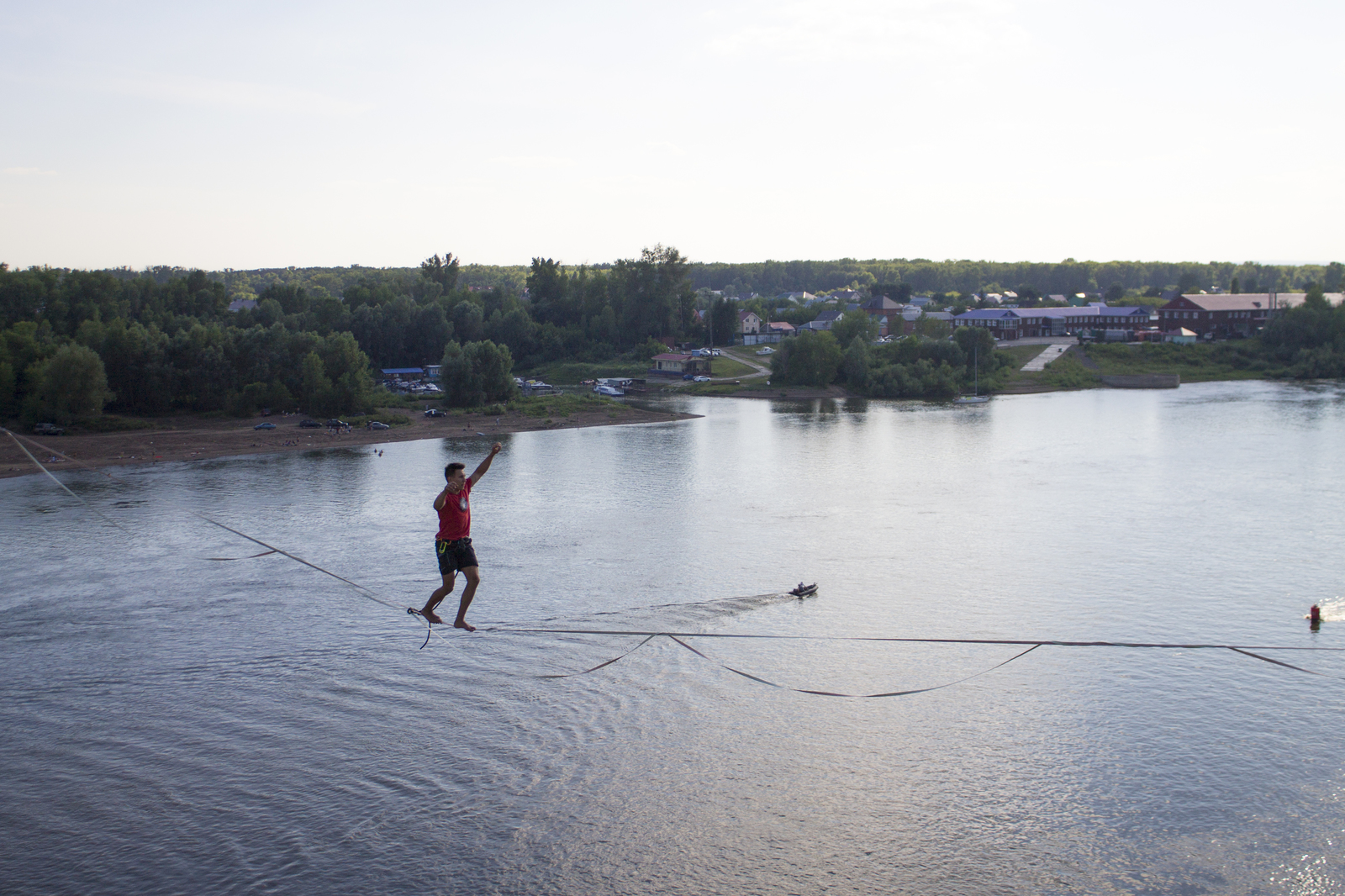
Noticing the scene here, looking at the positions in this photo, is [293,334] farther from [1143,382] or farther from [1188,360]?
[1188,360]

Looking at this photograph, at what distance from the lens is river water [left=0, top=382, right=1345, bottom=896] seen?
9820mm

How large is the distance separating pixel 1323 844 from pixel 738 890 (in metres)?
6.12

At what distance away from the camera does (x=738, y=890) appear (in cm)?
934

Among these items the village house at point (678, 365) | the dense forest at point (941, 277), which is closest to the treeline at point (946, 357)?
the village house at point (678, 365)

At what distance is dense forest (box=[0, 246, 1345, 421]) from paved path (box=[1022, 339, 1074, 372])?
211 inches

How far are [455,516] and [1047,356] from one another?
6880 cm

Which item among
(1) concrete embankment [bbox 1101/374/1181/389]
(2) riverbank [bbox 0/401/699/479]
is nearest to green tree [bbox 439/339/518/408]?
(2) riverbank [bbox 0/401/699/479]

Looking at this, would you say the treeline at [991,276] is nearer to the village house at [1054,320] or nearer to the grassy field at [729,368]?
the village house at [1054,320]

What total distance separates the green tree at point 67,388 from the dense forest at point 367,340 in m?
0.05

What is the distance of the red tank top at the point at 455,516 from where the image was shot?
888 centimetres

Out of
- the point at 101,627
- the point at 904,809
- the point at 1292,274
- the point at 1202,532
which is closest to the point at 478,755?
the point at 904,809

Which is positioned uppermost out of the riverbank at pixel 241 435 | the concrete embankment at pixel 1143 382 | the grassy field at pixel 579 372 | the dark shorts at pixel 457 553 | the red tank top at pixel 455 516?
the red tank top at pixel 455 516

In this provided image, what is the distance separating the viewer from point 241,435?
43656mm

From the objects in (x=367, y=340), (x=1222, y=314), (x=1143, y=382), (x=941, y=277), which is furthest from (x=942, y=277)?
(x=367, y=340)
